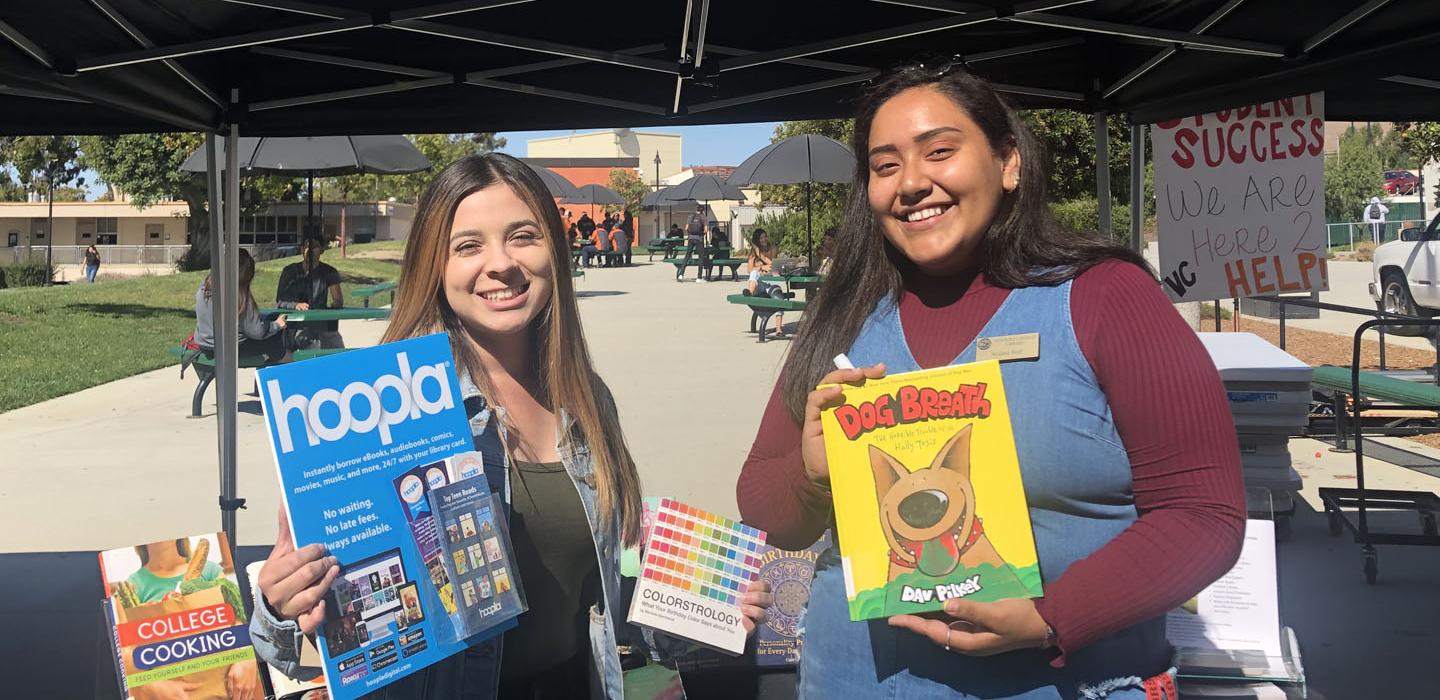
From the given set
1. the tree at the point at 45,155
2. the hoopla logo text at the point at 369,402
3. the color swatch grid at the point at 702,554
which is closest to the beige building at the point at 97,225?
the tree at the point at 45,155

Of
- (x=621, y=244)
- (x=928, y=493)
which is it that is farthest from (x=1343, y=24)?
(x=621, y=244)

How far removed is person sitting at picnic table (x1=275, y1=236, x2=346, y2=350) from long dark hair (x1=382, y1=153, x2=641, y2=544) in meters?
9.16

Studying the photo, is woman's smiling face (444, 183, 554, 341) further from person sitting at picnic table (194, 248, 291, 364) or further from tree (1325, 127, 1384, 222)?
tree (1325, 127, 1384, 222)

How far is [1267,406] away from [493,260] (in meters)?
4.19

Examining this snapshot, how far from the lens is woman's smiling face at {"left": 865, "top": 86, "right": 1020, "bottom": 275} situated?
5.51 ft

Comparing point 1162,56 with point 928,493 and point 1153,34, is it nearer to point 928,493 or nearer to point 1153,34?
point 1153,34

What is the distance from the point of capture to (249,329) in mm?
9859

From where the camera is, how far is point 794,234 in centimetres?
2856

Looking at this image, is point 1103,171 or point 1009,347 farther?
point 1103,171

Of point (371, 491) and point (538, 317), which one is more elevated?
point (538, 317)

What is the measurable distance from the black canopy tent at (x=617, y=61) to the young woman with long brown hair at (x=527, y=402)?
1.55 metres

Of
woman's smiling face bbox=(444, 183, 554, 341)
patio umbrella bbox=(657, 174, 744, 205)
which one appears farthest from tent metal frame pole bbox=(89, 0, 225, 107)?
patio umbrella bbox=(657, 174, 744, 205)

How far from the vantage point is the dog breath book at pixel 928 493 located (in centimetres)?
158

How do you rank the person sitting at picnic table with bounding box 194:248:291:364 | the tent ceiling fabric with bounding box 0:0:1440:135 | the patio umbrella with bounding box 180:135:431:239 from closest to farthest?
1. the tent ceiling fabric with bounding box 0:0:1440:135
2. the person sitting at picnic table with bounding box 194:248:291:364
3. the patio umbrella with bounding box 180:135:431:239
